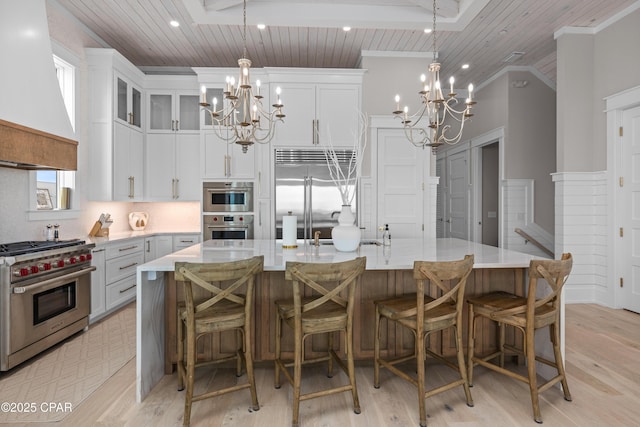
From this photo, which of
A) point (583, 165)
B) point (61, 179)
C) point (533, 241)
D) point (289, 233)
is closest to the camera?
point (289, 233)

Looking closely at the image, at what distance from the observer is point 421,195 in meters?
5.01

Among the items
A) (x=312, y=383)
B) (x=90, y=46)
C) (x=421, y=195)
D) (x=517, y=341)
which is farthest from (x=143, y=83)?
(x=517, y=341)

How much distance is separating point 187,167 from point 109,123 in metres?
1.12

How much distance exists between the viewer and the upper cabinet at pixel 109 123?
4336mm

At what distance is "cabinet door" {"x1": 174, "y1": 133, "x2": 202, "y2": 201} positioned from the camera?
5.18 meters

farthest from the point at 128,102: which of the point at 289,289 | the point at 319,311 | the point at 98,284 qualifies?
the point at 319,311

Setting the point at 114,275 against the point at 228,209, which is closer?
the point at 114,275

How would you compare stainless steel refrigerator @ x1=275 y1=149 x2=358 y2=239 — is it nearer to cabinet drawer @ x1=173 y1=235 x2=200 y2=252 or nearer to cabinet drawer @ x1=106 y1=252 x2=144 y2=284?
cabinet drawer @ x1=173 y1=235 x2=200 y2=252

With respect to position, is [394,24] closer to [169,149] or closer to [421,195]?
[421,195]

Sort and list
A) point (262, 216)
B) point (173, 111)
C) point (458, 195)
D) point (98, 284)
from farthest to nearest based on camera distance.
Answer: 1. point (458, 195)
2. point (173, 111)
3. point (262, 216)
4. point (98, 284)

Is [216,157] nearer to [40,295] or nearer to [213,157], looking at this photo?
[213,157]

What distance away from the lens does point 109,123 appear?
4.37 metres

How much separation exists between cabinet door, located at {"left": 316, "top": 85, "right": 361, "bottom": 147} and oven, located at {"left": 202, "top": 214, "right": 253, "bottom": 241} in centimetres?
155

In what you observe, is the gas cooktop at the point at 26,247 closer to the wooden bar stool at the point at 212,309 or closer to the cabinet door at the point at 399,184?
the wooden bar stool at the point at 212,309
